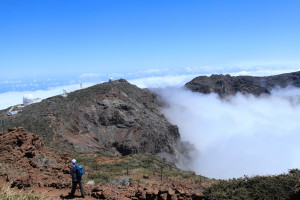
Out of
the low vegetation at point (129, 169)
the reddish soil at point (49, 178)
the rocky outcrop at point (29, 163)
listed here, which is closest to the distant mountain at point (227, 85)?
the low vegetation at point (129, 169)

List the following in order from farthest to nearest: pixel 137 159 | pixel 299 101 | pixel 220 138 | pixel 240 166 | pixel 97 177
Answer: pixel 299 101
pixel 220 138
pixel 240 166
pixel 137 159
pixel 97 177

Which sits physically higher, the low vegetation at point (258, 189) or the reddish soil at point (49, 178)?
the low vegetation at point (258, 189)

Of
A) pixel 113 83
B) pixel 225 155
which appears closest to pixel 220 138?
pixel 225 155

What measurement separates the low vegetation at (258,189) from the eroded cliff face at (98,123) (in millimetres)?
18930

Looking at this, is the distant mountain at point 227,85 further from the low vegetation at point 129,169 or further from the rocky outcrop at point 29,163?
the rocky outcrop at point 29,163

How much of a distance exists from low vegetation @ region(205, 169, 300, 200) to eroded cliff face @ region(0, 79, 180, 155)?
18.9 meters

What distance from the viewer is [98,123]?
35688 mm

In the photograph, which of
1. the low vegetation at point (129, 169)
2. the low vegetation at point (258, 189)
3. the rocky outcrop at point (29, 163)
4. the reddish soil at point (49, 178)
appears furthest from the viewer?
the low vegetation at point (129, 169)

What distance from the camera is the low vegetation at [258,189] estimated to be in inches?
384

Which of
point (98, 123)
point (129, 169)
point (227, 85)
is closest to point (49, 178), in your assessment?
point (129, 169)

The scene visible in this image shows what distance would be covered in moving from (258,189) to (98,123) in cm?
2738

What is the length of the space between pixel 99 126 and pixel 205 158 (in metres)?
28.8

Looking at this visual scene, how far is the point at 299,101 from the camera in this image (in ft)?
516

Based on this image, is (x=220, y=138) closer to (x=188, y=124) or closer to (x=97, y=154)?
(x=188, y=124)
